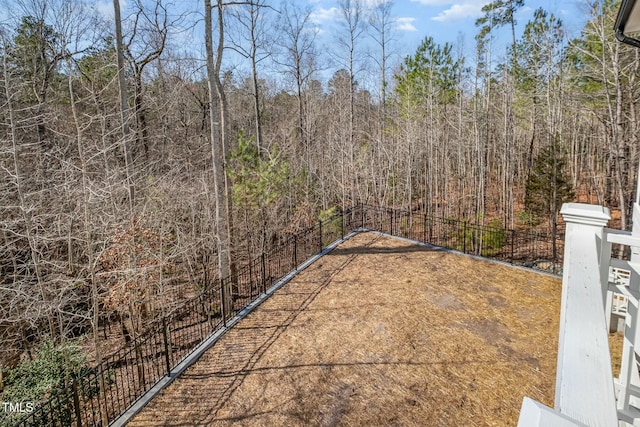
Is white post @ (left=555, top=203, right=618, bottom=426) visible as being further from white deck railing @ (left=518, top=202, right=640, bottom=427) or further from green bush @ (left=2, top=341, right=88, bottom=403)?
green bush @ (left=2, top=341, right=88, bottom=403)

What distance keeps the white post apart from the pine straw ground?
145 inches

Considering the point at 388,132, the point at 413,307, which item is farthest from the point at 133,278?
the point at 388,132

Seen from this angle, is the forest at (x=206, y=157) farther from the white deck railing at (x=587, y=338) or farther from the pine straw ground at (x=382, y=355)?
the white deck railing at (x=587, y=338)

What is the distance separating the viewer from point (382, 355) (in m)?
5.91

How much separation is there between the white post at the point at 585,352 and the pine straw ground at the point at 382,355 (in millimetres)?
3671

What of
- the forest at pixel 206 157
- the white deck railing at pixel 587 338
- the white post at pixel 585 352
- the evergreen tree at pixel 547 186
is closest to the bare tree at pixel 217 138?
the forest at pixel 206 157

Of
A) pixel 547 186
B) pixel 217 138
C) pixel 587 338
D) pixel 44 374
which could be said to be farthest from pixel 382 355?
pixel 547 186

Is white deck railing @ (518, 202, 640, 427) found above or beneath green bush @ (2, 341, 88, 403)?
above

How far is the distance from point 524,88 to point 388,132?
764 cm

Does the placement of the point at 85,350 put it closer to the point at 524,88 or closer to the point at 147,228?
the point at 147,228

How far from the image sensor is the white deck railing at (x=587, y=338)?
995mm

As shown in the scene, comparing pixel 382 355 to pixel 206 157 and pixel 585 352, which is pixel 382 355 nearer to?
pixel 585 352

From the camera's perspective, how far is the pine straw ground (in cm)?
486

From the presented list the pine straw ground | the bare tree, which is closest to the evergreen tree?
the pine straw ground
